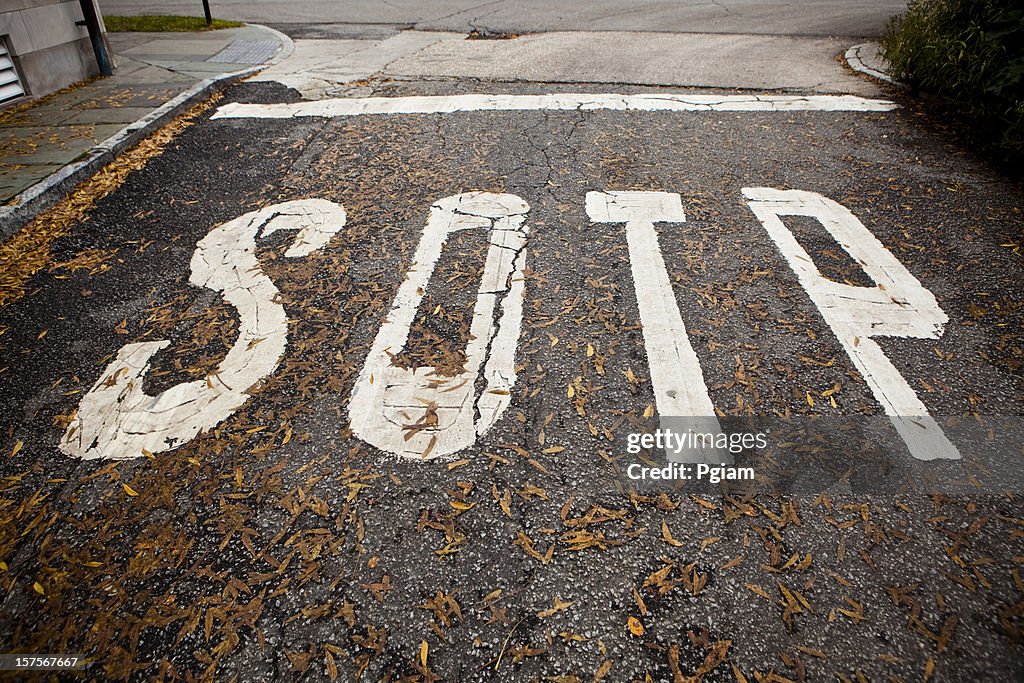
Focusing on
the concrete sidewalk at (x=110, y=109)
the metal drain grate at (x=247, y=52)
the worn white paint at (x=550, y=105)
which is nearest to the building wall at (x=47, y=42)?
the concrete sidewalk at (x=110, y=109)

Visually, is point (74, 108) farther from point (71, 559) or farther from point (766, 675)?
point (766, 675)

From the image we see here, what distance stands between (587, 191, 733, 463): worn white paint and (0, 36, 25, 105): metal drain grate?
6.72m

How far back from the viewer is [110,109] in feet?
21.5

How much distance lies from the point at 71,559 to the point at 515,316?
2426mm

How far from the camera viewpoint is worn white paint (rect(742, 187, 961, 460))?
2.86 metres

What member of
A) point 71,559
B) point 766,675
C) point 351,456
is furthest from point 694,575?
point 71,559

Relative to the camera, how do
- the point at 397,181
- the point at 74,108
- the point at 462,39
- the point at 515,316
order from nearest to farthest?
the point at 515,316, the point at 397,181, the point at 74,108, the point at 462,39

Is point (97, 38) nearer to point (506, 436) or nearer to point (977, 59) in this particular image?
point (506, 436)

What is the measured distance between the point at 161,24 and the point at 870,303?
12.3 meters

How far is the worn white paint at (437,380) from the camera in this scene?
281cm

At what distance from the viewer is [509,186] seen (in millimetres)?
5172

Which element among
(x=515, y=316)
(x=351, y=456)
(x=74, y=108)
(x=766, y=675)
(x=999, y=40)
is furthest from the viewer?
(x=74, y=108)

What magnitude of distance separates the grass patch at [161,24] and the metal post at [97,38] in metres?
3.04

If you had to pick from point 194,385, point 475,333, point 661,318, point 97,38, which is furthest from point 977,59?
point 97,38
